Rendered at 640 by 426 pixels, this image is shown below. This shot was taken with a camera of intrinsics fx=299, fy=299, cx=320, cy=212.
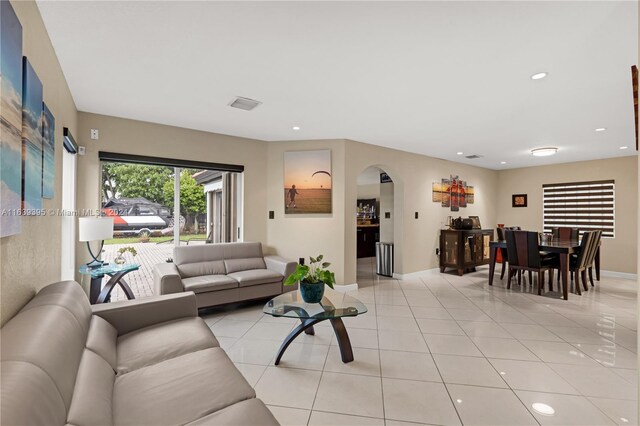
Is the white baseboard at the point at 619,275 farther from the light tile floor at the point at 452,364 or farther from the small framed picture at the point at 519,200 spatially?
the light tile floor at the point at 452,364

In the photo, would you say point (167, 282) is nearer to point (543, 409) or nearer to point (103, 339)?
point (103, 339)

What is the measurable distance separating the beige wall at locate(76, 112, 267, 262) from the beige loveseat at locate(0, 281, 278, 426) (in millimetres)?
2310

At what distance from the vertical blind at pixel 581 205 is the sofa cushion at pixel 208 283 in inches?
304

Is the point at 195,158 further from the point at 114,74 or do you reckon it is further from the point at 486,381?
the point at 486,381

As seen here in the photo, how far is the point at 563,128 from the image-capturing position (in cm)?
438

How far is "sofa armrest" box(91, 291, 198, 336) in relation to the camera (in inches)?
85.7

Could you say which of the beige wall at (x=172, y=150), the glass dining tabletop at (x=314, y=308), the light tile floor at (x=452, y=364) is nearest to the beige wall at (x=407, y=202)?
the beige wall at (x=172, y=150)

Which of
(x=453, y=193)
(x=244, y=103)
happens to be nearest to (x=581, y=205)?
(x=453, y=193)

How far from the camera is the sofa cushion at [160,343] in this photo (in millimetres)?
1781

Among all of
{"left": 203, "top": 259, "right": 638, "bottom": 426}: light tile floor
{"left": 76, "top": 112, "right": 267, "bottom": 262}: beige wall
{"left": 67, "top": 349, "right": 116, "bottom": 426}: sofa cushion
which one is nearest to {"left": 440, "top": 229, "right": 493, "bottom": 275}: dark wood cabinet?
{"left": 203, "top": 259, "right": 638, "bottom": 426}: light tile floor

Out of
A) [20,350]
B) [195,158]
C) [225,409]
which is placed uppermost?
[195,158]

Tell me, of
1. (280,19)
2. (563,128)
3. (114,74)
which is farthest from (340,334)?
(563,128)

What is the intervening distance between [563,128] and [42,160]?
5973 mm

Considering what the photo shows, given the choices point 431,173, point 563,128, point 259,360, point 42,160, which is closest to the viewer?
point 42,160
